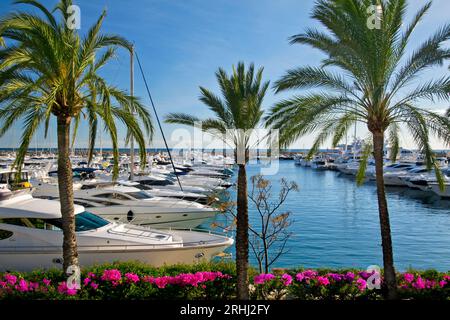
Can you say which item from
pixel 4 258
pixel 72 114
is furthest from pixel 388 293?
pixel 4 258

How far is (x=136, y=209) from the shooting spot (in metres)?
20.6

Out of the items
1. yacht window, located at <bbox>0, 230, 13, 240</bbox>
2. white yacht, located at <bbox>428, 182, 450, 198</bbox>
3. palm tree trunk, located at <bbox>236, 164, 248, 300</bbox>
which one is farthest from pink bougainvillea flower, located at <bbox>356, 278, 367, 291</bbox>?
white yacht, located at <bbox>428, 182, 450, 198</bbox>

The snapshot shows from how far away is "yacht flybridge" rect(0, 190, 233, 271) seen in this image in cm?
1152

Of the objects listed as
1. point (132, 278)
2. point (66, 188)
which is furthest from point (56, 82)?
point (132, 278)

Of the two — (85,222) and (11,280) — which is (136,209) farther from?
(11,280)

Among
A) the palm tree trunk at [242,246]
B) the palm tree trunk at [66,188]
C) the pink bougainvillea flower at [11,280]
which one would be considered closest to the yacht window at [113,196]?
the pink bougainvillea flower at [11,280]

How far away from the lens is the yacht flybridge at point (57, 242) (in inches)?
454

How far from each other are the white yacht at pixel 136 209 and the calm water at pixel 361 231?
5.89 m

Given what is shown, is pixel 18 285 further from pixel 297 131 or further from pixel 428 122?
pixel 428 122

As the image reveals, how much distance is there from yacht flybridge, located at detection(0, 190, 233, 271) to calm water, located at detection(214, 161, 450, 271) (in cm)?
628

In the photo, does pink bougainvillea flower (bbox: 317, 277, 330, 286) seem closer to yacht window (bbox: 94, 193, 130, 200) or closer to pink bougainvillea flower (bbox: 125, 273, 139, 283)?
pink bougainvillea flower (bbox: 125, 273, 139, 283)

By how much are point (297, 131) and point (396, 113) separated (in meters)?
2.39

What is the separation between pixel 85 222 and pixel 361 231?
1780 centimetres

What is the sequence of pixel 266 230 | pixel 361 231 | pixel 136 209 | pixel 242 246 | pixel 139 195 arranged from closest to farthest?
pixel 242 246 < pixel 266 230 < pixel 136 209 < pixel 139 195 < pixel 361 231
